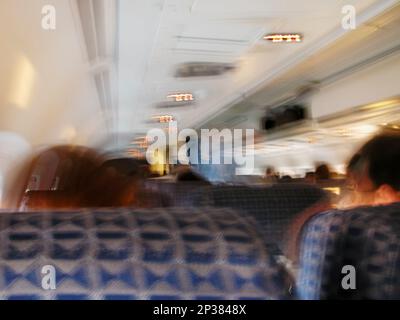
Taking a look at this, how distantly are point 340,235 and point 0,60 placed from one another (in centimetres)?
318

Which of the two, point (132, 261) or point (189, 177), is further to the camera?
point (189, 177)

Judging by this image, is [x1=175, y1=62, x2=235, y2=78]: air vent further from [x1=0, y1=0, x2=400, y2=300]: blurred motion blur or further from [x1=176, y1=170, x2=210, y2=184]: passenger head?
[x1=176, y1=170, x2=210, y2=184]: passenger head

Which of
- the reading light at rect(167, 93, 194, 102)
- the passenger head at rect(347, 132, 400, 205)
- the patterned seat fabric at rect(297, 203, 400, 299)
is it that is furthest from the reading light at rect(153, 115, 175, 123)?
the patterned seat fabric at rect(297, 203, 400, 299)

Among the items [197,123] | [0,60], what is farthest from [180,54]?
[197,123]

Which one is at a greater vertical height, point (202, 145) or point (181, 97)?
point (181, 97)

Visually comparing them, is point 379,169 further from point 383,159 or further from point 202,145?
point 202,145

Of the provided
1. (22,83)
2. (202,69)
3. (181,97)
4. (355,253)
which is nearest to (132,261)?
(355,253)

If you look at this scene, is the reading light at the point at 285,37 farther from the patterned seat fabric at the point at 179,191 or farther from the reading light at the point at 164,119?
the reading light at the point at 164,119

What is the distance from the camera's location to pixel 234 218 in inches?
34.4

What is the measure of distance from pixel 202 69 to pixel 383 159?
15.1ft

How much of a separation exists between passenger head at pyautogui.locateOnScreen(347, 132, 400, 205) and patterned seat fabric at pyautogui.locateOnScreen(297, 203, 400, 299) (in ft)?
1.88

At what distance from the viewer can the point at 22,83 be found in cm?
407

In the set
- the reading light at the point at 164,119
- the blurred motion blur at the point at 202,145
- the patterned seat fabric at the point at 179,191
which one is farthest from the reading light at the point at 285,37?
the reading light at the point at 164,119

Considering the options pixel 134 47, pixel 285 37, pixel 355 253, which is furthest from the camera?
pixel 134 47
